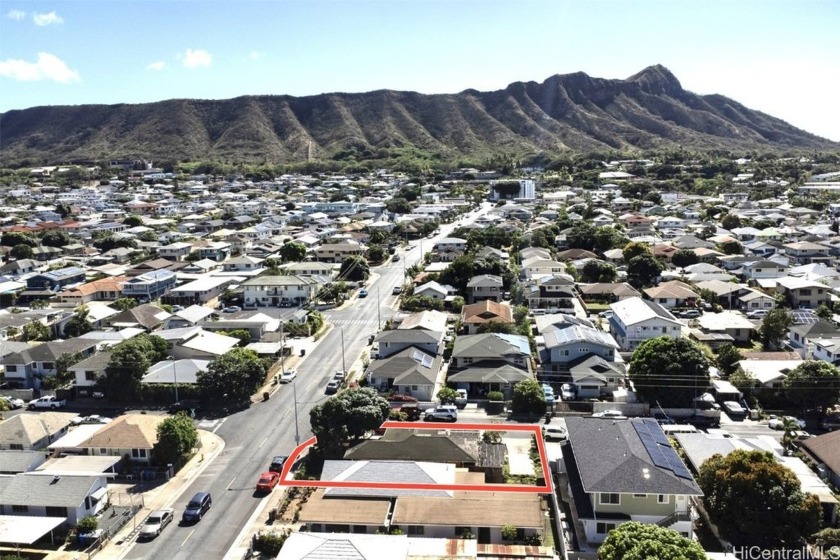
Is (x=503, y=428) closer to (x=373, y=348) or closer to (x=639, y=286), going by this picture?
(x=373, y=348)

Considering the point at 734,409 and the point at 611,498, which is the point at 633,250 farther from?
the point at 611,498

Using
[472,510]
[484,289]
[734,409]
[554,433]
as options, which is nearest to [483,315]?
[484,289]

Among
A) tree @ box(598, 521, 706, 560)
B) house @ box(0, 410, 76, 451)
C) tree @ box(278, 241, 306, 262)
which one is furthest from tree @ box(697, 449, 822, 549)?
tree @ box(278, 241, 306, 262)

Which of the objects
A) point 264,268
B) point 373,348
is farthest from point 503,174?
point 373,348

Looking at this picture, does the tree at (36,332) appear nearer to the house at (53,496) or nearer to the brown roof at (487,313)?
the house at (53,496)

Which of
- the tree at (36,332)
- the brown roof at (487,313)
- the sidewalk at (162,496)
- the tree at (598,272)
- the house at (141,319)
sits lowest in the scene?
the sidewalk at (162,496)

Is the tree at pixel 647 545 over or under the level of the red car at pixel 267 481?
over

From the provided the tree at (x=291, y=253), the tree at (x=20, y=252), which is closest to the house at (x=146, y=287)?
the tree at (x=291, y=253)
